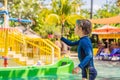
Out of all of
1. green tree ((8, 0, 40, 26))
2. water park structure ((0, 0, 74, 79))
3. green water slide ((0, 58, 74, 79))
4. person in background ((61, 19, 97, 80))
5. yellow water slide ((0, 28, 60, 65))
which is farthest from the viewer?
green tree ((8, 0, 40, 26))

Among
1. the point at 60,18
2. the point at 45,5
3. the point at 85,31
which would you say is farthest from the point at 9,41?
the point at 45,5

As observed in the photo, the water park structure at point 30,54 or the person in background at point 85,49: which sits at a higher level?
the person in background at point 85,49

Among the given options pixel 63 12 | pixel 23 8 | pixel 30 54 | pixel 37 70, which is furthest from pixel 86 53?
pixel 23 8

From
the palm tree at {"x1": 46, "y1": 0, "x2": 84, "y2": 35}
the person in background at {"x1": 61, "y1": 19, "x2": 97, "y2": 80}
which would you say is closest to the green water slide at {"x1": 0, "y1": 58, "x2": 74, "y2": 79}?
the person in background at {"x1": 61, "y1": 19, "x2": 97, "y2": 80}

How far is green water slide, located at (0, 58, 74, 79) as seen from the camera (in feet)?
42.3

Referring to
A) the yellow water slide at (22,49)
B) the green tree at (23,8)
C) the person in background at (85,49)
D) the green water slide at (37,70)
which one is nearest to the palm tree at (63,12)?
the green tree at (23,8)

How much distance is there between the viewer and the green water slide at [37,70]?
12.9 meters

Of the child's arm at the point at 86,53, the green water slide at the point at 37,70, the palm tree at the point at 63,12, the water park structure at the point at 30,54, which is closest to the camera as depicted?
the child's arm at the point at 86,53

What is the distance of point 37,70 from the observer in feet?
45.0

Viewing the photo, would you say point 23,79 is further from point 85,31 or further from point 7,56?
point 85,31

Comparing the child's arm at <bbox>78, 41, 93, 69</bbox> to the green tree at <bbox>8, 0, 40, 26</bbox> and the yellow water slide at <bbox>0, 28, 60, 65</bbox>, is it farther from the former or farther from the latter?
the green tree at <bbox>8, 0, 40, 26</bbox>

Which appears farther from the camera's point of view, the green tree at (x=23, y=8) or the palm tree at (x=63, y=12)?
the green tree at (x=23, y=8)

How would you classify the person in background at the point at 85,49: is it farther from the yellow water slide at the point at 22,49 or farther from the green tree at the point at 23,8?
the green tree at the point at 23,8

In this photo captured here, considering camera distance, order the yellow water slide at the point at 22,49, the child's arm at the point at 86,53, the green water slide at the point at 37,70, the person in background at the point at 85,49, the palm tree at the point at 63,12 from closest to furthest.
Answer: the child's arm at the point at 86,53 < the person in background at the point at 85,49 < the green water slide at the point at 37,70 < the yellow water slide at the point at 22,49 < the palm tree at the point at 63,12
